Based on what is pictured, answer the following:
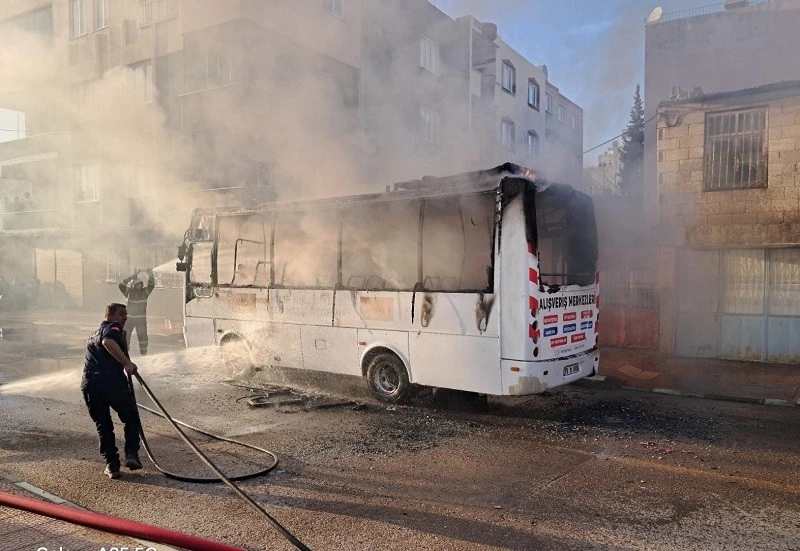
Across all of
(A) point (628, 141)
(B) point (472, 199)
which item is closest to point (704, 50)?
(B) point (472, 199)

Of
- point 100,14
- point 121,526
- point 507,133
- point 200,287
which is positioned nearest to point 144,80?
point 100,14

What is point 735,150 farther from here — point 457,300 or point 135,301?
point 135,301

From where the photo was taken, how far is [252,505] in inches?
140

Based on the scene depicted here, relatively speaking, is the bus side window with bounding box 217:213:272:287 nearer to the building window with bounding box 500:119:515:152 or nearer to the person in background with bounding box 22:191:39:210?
the building window with bounding box 500:119:515:152

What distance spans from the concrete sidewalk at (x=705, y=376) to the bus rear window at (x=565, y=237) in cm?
235

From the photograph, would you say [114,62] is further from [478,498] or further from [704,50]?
[478,498]

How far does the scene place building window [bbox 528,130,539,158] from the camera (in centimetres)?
2534

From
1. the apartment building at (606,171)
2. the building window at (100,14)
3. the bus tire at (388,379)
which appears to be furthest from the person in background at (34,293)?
the apartment building at (606,171)

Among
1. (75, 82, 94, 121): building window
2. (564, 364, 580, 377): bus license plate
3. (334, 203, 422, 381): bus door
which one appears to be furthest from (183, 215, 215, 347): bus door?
(75, 82, 94, 121): building window

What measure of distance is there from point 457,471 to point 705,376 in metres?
5.88

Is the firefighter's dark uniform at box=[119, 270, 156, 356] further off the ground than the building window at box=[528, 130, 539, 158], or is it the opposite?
the building window at box=[528, 130, 539, 158]

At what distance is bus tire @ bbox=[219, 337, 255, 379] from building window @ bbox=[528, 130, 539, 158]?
19.3 m

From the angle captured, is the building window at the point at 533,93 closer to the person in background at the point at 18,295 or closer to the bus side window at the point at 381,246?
the bus side window at the point at 381,246

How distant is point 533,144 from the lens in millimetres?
26312
